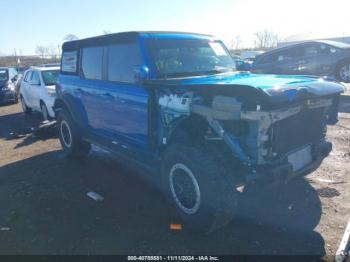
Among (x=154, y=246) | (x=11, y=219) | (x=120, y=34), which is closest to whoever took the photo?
(x=154, y=246)

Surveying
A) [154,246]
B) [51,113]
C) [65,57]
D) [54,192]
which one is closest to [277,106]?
[154,246]

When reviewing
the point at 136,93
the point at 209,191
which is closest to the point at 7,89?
the point at 136,93

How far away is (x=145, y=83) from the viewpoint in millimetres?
4023

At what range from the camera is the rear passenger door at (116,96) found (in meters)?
4.38

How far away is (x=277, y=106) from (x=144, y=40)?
205 centimetres

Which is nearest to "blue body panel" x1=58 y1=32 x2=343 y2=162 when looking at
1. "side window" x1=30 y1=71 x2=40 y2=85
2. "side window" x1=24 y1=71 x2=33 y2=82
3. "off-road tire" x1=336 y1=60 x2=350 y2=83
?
"side window" x1=30 y1=71 x2=40 y2=85

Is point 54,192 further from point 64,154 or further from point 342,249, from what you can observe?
point 342,249

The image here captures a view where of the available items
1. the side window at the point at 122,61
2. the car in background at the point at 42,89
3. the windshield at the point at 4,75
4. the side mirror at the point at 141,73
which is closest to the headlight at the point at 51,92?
the car in background at the point at 42,89

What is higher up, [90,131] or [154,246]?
[90,131]

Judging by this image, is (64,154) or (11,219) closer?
(11,219)

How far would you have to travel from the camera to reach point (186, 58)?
4551 mm

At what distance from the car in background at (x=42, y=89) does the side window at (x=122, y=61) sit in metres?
4.77

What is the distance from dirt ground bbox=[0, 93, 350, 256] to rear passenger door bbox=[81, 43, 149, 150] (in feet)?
2.63

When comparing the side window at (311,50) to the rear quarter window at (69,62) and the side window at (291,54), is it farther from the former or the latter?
the rear quarter window at (69,62)
